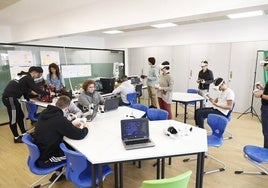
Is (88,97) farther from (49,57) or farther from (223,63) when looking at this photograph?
(223,63)

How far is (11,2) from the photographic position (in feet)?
10.4

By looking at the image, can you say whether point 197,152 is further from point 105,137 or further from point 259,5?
point 259,5

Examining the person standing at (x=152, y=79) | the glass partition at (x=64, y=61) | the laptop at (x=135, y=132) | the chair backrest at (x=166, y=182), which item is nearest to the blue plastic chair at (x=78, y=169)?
the laptop at (x=135, y=132)

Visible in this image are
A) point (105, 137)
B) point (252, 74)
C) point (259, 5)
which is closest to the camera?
point (259, 5)

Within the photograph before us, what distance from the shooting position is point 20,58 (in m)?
5.18

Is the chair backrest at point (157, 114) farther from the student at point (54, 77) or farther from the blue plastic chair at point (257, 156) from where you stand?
the student at point (54, 77)

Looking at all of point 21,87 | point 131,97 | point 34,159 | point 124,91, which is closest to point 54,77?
point 21,87

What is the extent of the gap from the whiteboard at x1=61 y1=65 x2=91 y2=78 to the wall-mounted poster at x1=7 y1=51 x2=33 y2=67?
1039 millimetres

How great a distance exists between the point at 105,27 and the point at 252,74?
4.51m

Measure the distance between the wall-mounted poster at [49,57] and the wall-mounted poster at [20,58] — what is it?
1.09 feet

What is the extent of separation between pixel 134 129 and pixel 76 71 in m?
4.98

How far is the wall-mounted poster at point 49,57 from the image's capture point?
18.5 feet

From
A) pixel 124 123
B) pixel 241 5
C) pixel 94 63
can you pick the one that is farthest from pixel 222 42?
pixel 124 123

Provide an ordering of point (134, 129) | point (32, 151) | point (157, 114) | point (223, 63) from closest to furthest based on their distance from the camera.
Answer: point (32, 151)
point (134, 129)
point (157, 114)
point (223, 63)
